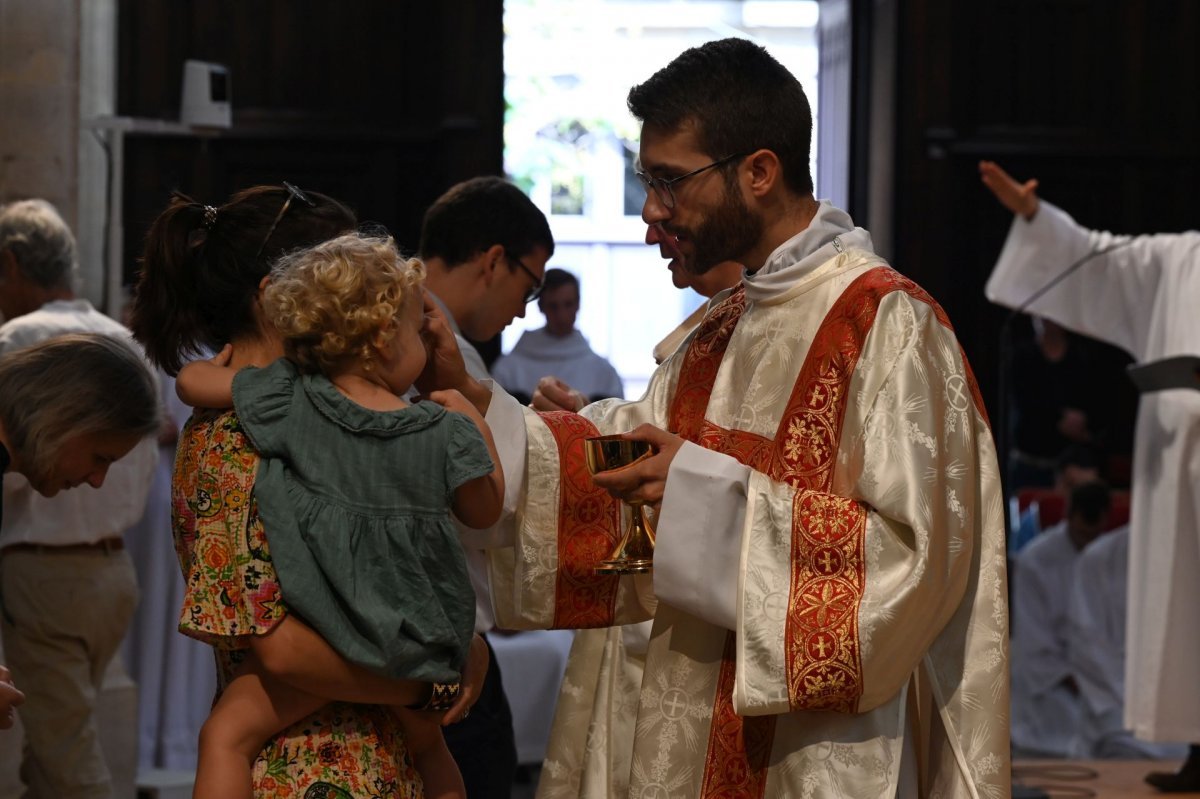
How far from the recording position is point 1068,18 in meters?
9.94

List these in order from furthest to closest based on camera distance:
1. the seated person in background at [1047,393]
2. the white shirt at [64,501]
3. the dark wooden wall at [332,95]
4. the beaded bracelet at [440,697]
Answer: the seated person in background at [1047,393] < the dark wooden wall at [332,95] < the white shirt at [64,501] < the beaded bracelet at [440,697]

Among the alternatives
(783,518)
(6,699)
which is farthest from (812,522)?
(6,699)

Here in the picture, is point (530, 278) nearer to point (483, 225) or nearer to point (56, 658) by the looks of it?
point (483, 225)

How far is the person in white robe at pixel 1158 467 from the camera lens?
21.9 feet

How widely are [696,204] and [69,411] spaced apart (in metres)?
1.23

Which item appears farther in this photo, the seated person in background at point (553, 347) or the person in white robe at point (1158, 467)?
the seated person in background at point (553, 347)

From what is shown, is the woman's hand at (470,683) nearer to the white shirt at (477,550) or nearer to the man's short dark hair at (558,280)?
the white shirt at (477,550)

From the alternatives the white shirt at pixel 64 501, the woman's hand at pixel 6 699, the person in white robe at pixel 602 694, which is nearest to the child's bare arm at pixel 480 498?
the person in white robe at pixel 602 694

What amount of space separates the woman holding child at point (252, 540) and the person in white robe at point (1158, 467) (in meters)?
4.66

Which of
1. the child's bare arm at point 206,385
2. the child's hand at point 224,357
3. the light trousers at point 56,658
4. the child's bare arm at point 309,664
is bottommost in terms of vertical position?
the light trousers at point 56,658

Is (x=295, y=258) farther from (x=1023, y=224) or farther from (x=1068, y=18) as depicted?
(x=1068, y=18)

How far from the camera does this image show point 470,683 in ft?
8.28

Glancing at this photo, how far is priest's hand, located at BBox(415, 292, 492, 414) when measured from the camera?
2.84 m

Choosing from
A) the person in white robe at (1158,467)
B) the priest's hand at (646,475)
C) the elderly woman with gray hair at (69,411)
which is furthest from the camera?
the person in white robe at (1158,467)
